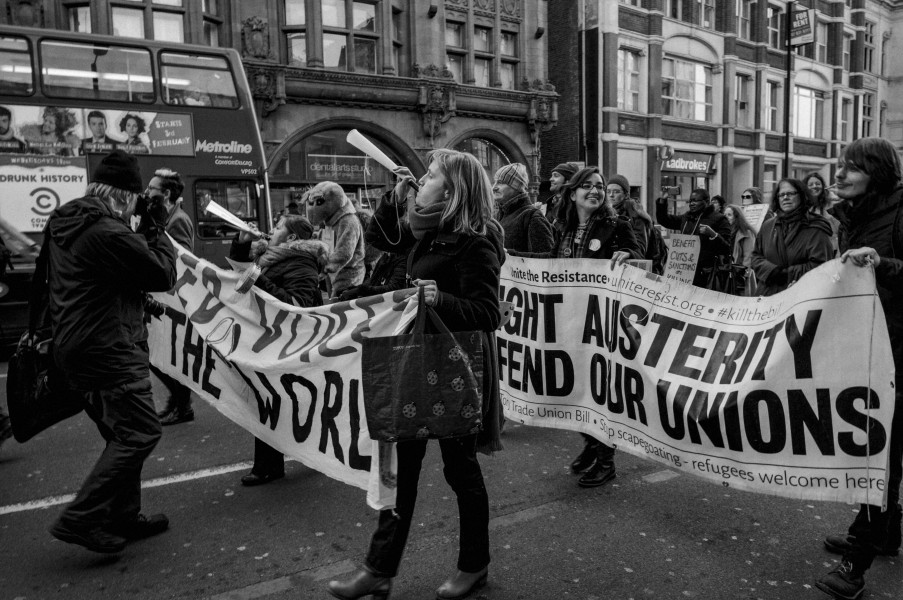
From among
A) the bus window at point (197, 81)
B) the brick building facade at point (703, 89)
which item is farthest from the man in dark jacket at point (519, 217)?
the brick building facade at point (703, 89)

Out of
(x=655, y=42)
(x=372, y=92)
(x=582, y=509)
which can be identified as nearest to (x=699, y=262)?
(x=582, y=509)

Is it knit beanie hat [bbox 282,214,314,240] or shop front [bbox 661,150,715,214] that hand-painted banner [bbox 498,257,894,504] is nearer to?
knit beanie hat [bbox 282,214,314,240]

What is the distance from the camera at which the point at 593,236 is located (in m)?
4.93

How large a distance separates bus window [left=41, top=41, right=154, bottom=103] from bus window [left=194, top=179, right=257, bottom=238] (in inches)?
69.3

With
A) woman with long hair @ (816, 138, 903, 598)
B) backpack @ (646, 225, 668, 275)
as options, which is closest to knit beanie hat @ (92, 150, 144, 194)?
woman with long hair @ (816, 138, 903, 598)

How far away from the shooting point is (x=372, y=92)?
22594mm

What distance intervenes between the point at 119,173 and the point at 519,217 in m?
3.12

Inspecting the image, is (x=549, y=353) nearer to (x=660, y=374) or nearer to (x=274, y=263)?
(x=660, y=374)

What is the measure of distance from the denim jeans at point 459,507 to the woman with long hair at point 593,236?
1.62 meters

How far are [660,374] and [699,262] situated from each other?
225 inches

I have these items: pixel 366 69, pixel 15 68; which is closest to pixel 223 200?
pixel 15 68

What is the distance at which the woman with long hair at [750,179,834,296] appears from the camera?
5.10 metres

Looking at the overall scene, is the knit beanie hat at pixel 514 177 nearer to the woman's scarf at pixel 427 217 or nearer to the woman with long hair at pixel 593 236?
the woman with long hair at pixel 593 236

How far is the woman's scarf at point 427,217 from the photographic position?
312 centimetres
